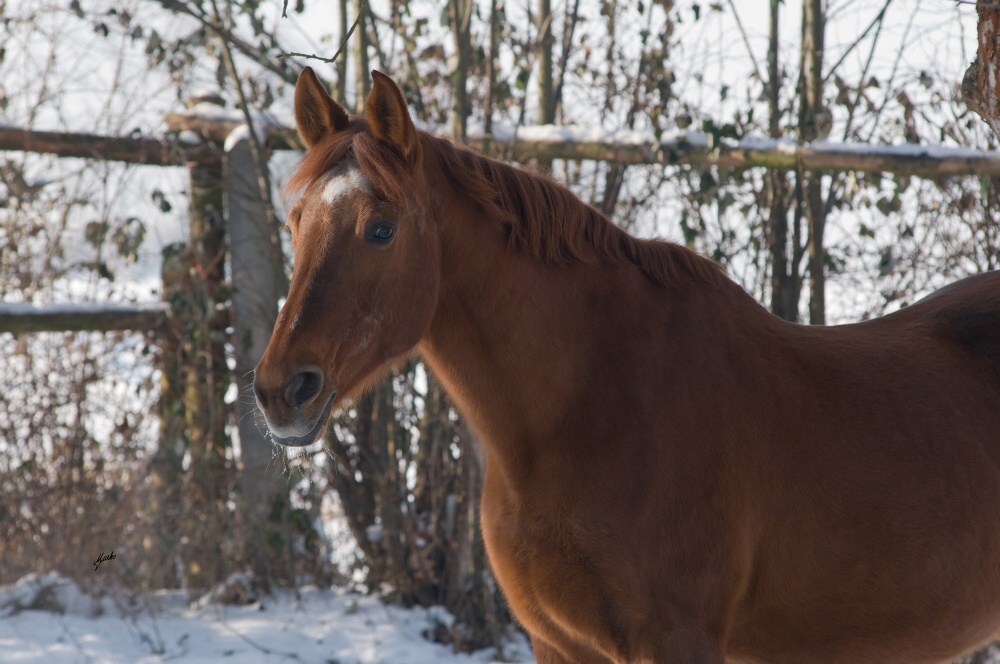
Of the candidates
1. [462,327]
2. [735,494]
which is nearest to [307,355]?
[462,327]

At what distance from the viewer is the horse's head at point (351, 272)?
2221mm

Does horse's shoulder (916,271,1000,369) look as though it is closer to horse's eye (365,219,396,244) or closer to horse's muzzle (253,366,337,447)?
horse's eye (365,219,396,244)

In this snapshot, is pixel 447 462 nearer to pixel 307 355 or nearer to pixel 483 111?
pixel 483 111

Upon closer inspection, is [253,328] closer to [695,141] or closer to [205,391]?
[205,391]

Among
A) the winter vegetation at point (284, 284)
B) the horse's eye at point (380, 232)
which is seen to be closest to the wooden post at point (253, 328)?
the winter vegetation at point (284, 284)

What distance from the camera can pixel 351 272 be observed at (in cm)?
232

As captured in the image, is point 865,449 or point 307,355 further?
point 865,449

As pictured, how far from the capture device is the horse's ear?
8.04 ft

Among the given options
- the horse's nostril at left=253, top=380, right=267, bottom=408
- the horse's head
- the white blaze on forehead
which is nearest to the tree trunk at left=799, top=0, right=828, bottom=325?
the horse's head

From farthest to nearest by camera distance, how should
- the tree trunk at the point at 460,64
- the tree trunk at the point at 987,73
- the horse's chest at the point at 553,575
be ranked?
1. the tree trunk at the point at 460,64
2. the tree trunk at the point at 987,73
3. the horse's chest at the point at 553,575

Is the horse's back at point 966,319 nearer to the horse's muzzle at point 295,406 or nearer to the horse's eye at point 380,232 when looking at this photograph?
the horse's eye at point 380,232

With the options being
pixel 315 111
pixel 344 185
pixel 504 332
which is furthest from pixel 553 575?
pixel 315 111

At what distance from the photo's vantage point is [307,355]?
223 centimetres

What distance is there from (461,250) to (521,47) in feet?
12.3
